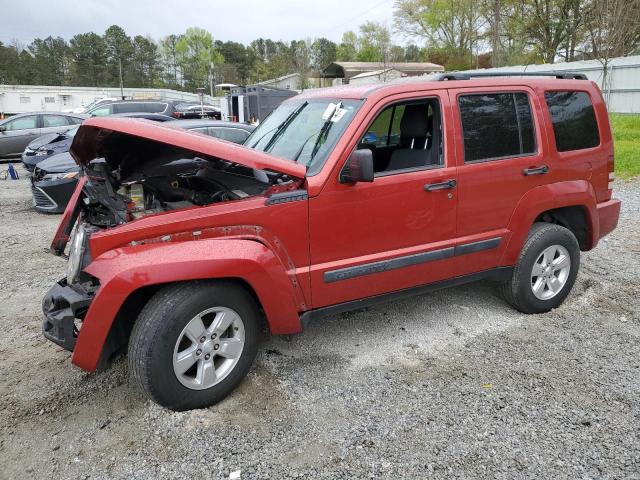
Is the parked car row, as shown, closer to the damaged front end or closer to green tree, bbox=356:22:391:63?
the damaged front end

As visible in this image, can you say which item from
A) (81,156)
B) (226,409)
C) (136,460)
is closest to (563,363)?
(226,409)

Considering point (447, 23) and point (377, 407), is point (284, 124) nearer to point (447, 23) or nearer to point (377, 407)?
point (377, 407)

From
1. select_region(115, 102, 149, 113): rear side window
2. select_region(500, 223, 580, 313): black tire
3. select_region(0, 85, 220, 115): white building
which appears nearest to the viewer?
select_region(500, 223, 580, 313): black tire

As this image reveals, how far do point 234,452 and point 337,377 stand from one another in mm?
941

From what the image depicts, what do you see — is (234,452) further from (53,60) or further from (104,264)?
(53,60)

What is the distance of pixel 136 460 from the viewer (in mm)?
2646

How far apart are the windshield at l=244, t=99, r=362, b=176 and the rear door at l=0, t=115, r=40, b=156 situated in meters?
13.4

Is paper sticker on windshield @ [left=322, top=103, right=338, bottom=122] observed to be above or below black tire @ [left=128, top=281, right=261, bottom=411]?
above

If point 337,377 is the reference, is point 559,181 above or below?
above

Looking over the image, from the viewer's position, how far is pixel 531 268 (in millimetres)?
4152

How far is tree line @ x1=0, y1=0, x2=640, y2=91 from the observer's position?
31.6 m

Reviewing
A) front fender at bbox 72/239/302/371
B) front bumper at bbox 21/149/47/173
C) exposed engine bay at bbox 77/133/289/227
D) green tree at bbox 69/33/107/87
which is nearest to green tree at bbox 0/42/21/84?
green tree at bbox 69/33/107/87

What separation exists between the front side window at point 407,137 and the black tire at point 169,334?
1358mm

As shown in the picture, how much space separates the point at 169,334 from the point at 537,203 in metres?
3.02
